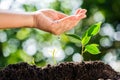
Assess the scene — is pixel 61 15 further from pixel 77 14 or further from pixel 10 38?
pixel 10 38

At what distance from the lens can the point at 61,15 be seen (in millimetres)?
1081

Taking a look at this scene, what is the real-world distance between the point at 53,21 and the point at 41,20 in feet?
0.16

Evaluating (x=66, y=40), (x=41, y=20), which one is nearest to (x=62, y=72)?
(x=41, y=20)

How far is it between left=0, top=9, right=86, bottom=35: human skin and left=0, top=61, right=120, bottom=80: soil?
96mm

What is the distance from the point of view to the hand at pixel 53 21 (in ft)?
3.19

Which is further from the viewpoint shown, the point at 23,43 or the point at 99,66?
the point at 23,43

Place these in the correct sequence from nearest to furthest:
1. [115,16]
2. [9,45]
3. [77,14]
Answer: [77,14] → [115,16] → [9,45]

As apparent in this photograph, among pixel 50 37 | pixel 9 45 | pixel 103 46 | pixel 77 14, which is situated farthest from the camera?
pixel 9 45

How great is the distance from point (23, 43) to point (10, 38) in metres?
0.21

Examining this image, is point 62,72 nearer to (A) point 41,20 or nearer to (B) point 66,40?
(A) point 41,20

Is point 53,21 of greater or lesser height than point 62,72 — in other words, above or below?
above

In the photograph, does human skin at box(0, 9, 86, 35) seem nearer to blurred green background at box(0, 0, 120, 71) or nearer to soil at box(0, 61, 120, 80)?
soil at box(0, 61, 120, 80)

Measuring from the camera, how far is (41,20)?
0.97 m

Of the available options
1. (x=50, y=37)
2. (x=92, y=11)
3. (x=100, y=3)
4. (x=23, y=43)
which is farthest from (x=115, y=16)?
(x=23, y=43)
